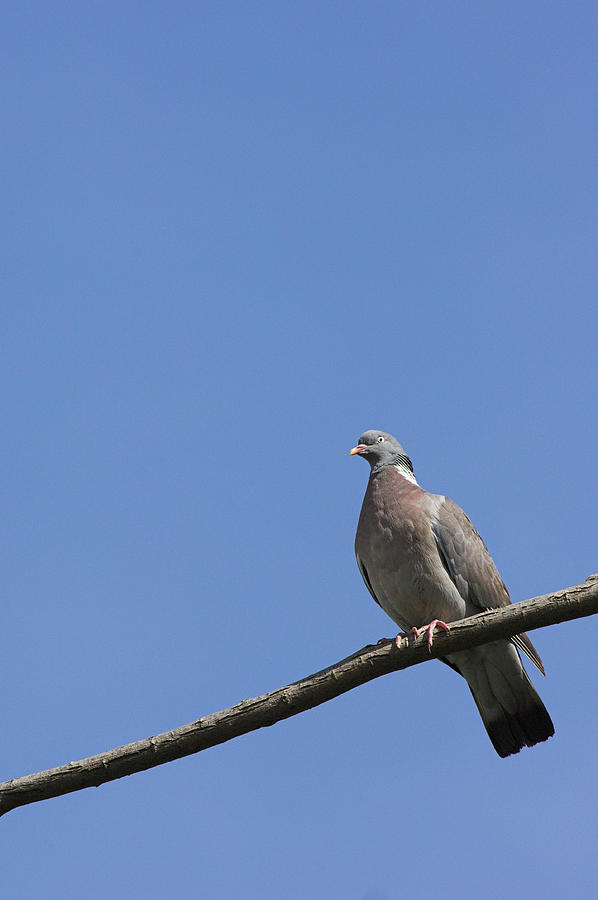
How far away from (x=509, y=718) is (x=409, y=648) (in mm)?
1711

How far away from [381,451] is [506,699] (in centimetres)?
210

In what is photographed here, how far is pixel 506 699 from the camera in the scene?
655 centimetres

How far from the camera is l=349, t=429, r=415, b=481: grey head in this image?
737 cm

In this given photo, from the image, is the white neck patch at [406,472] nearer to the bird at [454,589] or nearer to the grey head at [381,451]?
the grey head at [381,451]

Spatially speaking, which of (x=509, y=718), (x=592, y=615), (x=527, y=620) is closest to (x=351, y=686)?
(x=527, y=620)

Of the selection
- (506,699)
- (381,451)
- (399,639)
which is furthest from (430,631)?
(381,451)

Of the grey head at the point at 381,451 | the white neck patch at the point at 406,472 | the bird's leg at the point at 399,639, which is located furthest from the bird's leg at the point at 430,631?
the grey head at the point at 381,451

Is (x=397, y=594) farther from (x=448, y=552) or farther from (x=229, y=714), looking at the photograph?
(x=229, y=714)

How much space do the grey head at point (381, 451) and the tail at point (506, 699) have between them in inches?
59.1

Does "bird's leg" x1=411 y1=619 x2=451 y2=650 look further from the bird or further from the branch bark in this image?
the bird

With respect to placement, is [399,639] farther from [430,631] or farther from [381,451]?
[381,451]

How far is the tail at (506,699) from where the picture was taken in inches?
255

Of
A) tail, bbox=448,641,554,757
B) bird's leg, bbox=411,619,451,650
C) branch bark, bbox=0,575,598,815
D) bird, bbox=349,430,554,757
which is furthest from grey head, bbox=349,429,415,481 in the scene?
branch bark, bbox=0,575,598,815

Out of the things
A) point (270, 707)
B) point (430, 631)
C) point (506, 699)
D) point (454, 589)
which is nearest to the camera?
point (270, 707)
